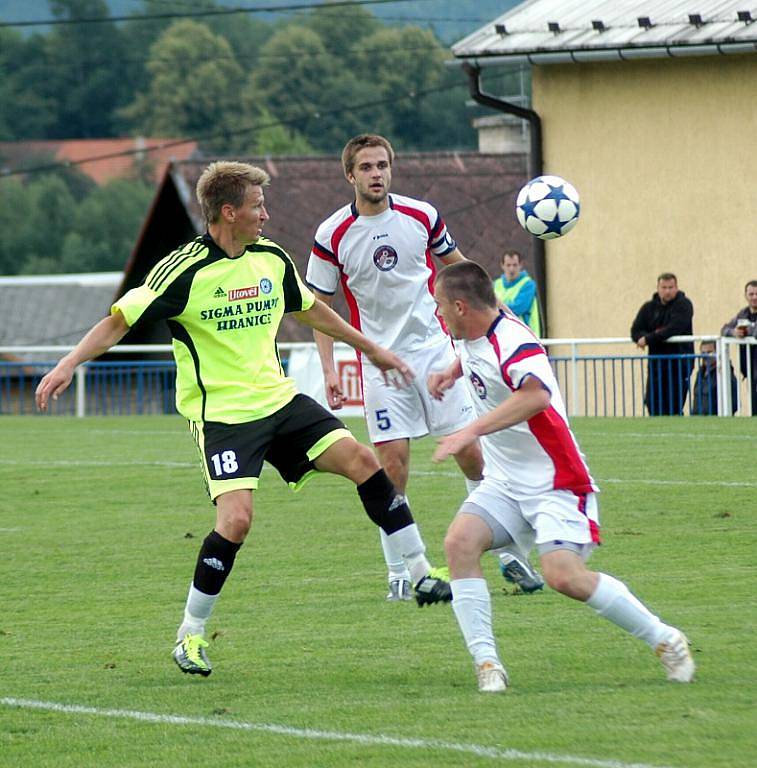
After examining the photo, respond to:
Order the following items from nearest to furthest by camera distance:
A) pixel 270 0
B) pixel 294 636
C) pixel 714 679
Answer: pixel 714 679 → pixel 294 636 → pixel 270 0

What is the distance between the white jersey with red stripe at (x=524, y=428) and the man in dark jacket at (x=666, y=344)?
13.8 metres

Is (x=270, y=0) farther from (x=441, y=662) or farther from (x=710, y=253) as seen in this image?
(x=441, y=662)

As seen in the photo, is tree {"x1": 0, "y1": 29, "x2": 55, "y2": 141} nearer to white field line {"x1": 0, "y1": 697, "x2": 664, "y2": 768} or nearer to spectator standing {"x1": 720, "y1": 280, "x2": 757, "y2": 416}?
spectator standing {"x1": 720, "y1": 280, "x2": 757, "y2": 416}

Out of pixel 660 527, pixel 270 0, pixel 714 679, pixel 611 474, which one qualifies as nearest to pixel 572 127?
pixel 611 474

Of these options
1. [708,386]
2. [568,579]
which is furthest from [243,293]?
[708,386]

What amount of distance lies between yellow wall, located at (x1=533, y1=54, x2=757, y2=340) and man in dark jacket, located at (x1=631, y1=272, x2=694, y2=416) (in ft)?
14.7

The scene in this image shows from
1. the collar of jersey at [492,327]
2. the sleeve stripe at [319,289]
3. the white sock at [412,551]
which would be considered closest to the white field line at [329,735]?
the collar of jersey at [492,327]

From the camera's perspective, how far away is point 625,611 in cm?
647

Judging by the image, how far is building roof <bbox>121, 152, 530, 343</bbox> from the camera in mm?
35500

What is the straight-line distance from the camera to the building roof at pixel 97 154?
118375 mm

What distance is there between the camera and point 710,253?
2550 centimetres

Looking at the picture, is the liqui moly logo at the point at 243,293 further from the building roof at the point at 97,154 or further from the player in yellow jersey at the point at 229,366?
the building roof at the point at 97,154

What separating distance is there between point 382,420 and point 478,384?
265 cm

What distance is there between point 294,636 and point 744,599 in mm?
2099
